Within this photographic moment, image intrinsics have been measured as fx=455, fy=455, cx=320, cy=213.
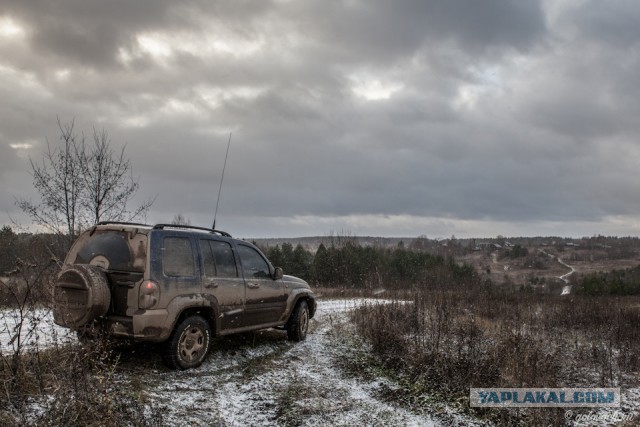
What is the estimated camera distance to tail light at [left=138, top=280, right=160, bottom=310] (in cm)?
567

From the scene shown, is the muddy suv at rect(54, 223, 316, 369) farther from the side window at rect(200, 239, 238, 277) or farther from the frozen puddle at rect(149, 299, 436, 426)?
the frozen puddle at rect(149, 299, 436, 426)

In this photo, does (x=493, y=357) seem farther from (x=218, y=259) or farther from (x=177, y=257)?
(x=177, y=257)

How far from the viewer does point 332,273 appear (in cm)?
4291

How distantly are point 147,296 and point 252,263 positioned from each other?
7.51 ft

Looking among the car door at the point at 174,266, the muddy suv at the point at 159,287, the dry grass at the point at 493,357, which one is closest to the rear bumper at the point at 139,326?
the muddy suv at the point at 159,287

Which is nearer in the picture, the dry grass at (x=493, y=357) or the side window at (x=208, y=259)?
the dry grass at (x=493, y=357)

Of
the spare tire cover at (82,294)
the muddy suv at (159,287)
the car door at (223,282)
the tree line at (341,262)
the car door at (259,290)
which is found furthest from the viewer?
the tree line at (341,262)

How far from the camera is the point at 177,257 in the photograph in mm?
6242

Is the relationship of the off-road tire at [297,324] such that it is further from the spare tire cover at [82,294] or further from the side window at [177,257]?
the spare tire cover at [82,294]

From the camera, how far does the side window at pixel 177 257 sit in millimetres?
6055

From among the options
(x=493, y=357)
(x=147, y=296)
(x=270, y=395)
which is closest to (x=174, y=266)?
(x=147, y=296)

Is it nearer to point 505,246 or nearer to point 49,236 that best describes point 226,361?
point 49,236

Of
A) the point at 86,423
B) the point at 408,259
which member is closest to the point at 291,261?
the point at 408,259

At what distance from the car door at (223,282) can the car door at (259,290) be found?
19 cm
